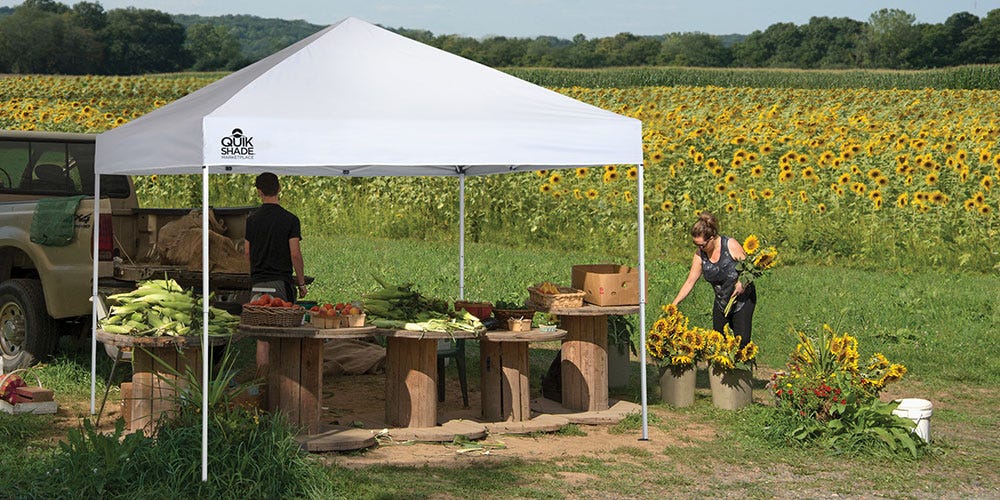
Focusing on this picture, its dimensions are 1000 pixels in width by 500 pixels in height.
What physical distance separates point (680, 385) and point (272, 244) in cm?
345

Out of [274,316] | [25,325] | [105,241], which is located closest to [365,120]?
[274,316]

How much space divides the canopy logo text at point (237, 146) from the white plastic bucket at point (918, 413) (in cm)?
469

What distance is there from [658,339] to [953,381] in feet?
11.0

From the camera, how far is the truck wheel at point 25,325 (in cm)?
1084

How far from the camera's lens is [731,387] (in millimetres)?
10266

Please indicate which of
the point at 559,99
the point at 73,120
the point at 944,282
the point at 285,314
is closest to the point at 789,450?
the point at 559,99

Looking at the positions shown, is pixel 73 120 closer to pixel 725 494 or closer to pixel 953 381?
pixel 953 381

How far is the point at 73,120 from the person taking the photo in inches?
989

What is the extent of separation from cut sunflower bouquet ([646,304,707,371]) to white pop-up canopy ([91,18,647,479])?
137 cm

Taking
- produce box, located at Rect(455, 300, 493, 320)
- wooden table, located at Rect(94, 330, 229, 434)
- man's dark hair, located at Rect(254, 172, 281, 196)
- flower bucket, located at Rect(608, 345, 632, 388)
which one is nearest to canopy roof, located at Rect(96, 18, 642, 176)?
man's dark hair, located at Rect(254, 172, 281, 196)

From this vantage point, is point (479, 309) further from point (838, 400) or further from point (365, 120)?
point (838, 400)

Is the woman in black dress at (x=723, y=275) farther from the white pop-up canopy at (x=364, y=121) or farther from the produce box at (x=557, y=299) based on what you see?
the white pop-up canopy at (x=364, y=121)

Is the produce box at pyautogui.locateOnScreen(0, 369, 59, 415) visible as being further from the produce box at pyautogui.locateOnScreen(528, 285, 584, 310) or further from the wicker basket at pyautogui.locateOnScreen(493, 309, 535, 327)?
the produce box at pyautogui.locateOnScreen(528, 285, 584, 310)

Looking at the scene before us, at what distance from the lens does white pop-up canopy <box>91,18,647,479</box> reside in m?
7.57
